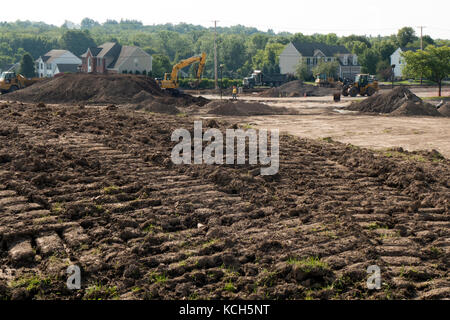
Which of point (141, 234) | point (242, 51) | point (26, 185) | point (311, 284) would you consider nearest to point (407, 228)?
point (311, 284)

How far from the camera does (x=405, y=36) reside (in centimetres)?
10094

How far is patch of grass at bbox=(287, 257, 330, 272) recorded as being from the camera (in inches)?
244

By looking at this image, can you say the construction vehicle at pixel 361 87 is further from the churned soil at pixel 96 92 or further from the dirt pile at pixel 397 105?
the churned soil at pixel 96 92

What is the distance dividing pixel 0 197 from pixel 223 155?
505 cm

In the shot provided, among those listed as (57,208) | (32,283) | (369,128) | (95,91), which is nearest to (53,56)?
(95,91)

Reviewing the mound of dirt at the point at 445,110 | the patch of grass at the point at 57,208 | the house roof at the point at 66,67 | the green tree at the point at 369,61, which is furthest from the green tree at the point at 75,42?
the patch of grass at the point at 57,208

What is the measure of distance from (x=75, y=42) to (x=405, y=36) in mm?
78492

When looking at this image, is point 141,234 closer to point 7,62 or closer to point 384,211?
point 384,211

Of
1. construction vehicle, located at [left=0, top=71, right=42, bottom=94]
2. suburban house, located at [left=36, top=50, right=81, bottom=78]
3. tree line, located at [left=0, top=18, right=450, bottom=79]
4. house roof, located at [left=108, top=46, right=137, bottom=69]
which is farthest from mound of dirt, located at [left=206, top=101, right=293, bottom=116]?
suburban house, located at [left=36, top=50, right=81, bottom=78]

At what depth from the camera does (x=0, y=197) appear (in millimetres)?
8516

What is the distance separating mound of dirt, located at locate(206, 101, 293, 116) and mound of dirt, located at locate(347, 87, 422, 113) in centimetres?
487

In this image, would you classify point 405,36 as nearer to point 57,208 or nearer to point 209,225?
point 209,225

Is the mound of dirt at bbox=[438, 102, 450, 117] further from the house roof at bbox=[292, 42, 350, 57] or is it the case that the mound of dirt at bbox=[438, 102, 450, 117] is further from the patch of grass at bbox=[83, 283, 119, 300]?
the house roof at bbox=[292, 42, 350, 57]

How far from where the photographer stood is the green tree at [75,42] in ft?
415
